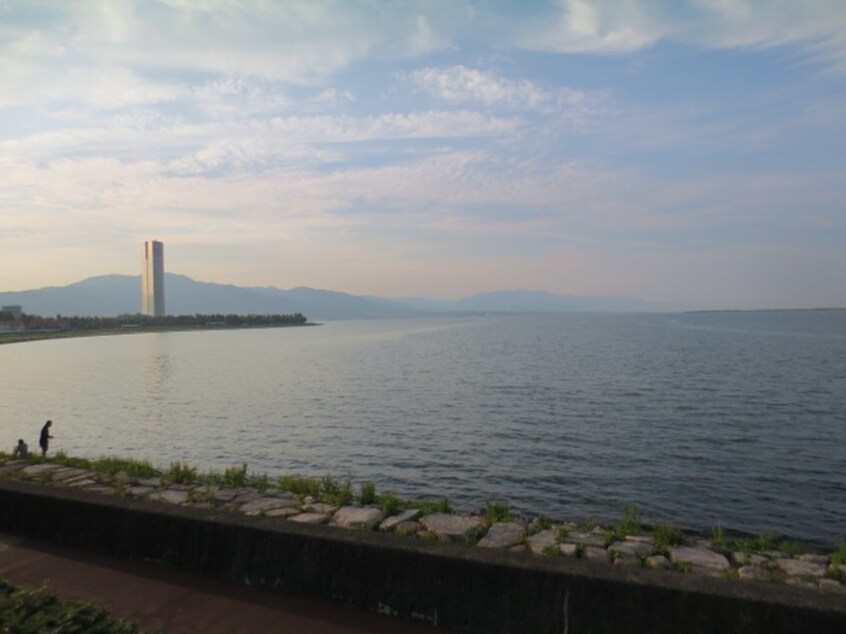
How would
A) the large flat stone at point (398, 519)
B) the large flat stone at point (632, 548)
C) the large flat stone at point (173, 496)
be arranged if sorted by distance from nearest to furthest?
the large flat stone at point (632, 548)
the large flat stone at point (398, 519)
the large flat stone at point (173, 496)

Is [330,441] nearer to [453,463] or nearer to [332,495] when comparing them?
[453,463]

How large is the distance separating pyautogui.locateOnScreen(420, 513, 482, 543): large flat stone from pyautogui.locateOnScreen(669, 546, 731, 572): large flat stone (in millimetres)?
3102

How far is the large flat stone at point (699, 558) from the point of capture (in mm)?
8824

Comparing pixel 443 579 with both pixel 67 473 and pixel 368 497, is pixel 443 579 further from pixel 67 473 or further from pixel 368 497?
pixel 67 473

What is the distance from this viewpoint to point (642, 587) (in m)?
5.36

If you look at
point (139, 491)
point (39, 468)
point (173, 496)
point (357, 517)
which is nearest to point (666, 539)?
point (357, 517)

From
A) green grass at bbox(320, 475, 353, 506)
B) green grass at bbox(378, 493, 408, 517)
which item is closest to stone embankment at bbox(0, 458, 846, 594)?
green grass at bbox(378, 493, 408, 517)

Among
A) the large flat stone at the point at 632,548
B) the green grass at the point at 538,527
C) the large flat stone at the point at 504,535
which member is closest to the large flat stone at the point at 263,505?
the large flat stone at the point at 504,535

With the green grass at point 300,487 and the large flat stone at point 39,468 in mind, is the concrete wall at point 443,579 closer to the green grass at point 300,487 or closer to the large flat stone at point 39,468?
the green grass at point 300,487

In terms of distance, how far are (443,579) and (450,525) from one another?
432cm

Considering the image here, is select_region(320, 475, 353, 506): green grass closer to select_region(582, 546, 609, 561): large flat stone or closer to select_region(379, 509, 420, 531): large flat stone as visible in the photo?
select_region(379, 509, 420, 531): large flat stone

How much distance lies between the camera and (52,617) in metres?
5.22

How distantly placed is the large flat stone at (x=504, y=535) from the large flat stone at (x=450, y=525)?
301 mm

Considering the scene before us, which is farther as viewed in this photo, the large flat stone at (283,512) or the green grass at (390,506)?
the green grass at (390,506)
